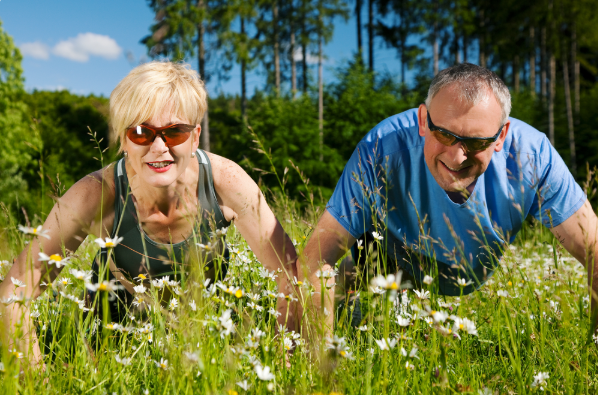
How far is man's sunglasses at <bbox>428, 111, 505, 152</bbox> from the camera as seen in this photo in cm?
229

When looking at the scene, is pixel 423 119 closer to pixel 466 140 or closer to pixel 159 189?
pixel 466 140

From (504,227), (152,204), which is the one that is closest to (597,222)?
(504,227)

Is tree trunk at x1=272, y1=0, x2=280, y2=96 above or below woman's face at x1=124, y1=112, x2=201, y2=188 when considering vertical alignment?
above

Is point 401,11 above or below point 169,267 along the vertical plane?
above

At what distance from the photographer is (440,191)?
2637mm

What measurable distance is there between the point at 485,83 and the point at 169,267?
2.17 meters

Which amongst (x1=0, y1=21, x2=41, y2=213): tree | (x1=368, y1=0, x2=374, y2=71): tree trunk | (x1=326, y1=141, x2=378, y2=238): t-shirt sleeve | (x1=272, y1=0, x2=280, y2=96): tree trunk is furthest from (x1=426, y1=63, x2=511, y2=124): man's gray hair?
(x1=368, y1=0, x2=374, y2=71): tree trunk

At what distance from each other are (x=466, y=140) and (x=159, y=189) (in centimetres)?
181

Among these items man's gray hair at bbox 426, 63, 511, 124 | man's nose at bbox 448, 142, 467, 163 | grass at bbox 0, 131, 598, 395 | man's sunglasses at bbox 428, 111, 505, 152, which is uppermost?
man's gray hair at bbox 426, 63, 511, 124

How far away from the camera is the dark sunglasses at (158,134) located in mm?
2330

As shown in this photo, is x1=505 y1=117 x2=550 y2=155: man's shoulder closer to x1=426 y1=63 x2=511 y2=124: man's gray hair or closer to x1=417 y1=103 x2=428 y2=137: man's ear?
x1=426 y1=63 x2=511 y2=124: man's gray hair

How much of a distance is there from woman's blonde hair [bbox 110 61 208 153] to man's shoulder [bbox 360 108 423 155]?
106 centimetres

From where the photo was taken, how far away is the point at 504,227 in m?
2.73

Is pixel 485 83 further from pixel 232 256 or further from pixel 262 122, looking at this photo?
pixel 262 122
